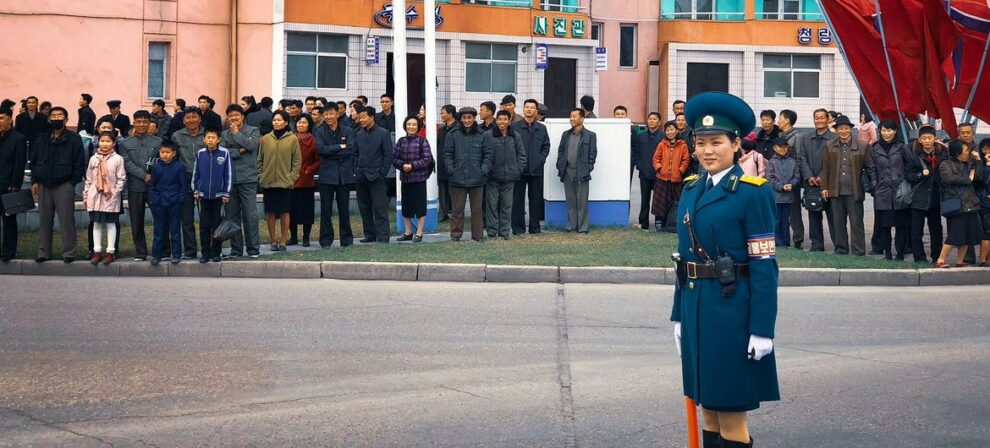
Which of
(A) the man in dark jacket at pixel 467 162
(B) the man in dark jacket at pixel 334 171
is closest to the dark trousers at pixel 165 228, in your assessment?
(B) the man in dark jacket at pixel 334 171

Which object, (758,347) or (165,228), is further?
(165,228)

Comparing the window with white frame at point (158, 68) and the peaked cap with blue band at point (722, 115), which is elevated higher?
the window with white frame at point (158, 68)

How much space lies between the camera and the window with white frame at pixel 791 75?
44.3 meters

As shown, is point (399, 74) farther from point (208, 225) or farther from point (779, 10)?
point (779, 10)

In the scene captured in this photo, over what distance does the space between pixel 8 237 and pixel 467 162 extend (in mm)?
6136

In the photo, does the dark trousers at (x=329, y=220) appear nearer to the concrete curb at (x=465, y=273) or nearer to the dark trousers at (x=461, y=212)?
the dark trousers at (x=461, y=212)

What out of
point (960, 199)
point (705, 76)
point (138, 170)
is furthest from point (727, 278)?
point (705, 76)

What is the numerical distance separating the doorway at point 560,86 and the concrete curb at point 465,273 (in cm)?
2663

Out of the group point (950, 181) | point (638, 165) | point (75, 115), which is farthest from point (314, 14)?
point (950, 181)

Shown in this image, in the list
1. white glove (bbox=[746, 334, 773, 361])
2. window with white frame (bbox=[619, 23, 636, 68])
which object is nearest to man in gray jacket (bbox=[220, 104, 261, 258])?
white glove (bbox=[746, 334, 773, 361])

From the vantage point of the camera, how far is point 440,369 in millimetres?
9023

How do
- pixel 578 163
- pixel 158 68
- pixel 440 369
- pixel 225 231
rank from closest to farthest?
1. pixel 440 369
2. pixel 225 231
3. pixel 578 163
4. pixel 158 68

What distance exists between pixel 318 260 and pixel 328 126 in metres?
2.95

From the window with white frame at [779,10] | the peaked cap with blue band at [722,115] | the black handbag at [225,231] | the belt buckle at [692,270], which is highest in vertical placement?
the window with white frame at [779,10]
